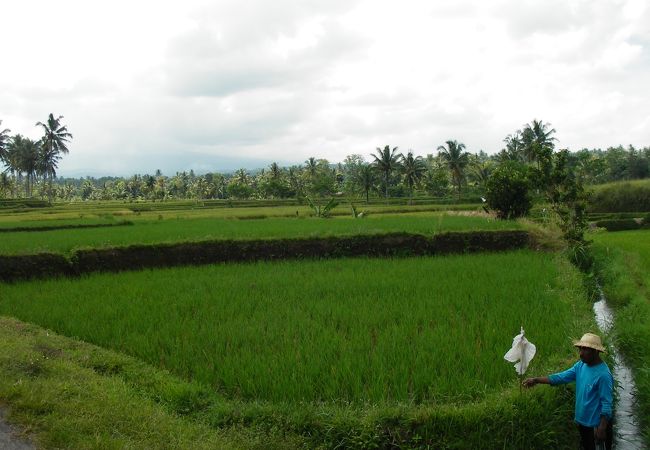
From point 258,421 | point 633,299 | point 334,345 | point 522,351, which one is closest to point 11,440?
point 258,421

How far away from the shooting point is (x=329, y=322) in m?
5.82

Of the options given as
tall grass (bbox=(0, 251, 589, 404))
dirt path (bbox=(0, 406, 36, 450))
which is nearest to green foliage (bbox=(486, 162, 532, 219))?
tall grass (bbox=(0, 251, 589, 404))

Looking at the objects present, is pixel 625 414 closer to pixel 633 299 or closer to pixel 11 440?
pixel 633 299

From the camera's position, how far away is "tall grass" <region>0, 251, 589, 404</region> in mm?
4211

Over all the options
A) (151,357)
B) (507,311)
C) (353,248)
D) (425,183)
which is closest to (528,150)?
(425,183)

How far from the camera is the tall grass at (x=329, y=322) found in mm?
4211

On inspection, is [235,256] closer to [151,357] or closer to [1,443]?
[151,357]

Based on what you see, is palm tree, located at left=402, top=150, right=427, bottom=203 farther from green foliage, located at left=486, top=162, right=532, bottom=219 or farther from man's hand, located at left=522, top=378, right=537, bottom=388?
man's hand, located at left=522, top=378, right=537, bottom=388

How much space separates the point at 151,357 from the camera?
5059 millimetres

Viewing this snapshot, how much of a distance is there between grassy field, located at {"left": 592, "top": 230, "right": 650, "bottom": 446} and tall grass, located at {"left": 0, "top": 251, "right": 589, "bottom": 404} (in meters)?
0.65

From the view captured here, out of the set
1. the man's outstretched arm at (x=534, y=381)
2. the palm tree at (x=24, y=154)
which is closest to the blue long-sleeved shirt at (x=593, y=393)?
the man's outstretched arm at (x=534, y=381)

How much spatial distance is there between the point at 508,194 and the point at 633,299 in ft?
37.4

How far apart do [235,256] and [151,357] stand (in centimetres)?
654

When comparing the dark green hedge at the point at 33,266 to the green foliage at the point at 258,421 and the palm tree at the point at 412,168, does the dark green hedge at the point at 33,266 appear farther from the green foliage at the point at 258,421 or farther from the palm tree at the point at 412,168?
the palm tree at the point at 412,168
